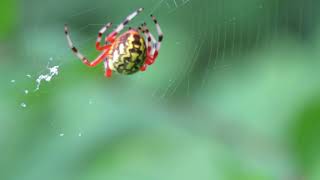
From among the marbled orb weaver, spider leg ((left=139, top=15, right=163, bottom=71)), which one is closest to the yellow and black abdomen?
the marbled orb weaver

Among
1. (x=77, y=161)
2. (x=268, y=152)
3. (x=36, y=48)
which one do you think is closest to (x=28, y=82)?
(x=36, y=48)

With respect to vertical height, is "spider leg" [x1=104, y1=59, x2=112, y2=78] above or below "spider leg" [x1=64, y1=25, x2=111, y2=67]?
below

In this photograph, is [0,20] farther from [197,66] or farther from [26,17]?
[197,66]

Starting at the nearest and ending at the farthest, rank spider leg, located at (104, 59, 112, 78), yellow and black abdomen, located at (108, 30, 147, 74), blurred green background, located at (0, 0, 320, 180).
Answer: blurred green background, located at (0, 0, 320, 180), yellow and black abdomen, located at (108, 30, 147, 74), spider leg, located at (104, 59, 112, 78)

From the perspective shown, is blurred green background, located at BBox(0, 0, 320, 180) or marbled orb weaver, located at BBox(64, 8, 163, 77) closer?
blurred green background, located at BBox(0, 0, 320, 180)

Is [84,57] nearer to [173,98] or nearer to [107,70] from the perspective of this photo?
[107,70]

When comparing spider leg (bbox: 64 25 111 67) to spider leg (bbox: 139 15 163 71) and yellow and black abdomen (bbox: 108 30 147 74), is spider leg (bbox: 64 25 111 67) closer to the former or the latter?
yellow and black abdomen (bbox: 108 30 147 74)

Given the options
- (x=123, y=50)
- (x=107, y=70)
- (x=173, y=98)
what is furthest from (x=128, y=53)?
(x=173, y=98)

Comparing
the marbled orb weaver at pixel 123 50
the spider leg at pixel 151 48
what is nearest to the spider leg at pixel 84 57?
the marbled orb weaver at pixel 123 50
